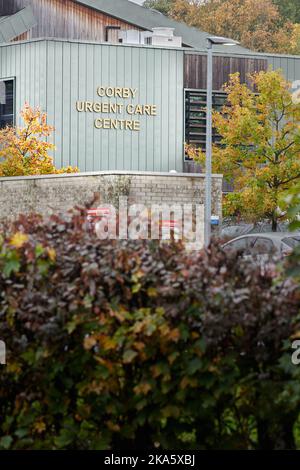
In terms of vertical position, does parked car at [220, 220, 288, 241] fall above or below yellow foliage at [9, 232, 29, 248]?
above

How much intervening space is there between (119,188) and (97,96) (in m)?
12.0

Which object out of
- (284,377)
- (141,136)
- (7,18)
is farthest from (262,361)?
(7,18)

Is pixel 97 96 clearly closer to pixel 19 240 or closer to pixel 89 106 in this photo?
pixel 89 106

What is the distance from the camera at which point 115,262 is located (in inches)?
236

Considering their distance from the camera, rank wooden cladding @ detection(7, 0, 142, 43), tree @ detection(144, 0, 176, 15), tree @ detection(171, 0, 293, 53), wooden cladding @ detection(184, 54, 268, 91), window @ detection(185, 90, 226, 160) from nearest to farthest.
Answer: window @ detection(185, 90, 226, 160) → wooden cladding @ detection(184, 54, 268, 91) → wooden cladding @ detection(7, 0, 142, 43) → tree @ detection(171, 0, 293, 53) → tree @ detection(144, 0, 176, 15)

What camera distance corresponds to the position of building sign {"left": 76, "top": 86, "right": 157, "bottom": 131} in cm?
5056

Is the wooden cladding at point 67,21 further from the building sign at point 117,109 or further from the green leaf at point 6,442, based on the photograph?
the green leaf at point 6,442

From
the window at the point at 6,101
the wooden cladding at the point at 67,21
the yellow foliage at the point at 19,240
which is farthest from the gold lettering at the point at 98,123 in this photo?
the yellow foliage at the point at 19,240

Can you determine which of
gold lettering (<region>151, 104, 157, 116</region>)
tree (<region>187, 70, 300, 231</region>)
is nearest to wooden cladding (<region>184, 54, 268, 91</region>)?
gold lettering (<region>151, 104, 157, 116</region>)

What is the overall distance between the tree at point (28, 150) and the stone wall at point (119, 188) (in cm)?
338

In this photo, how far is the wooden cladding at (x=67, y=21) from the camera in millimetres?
57250

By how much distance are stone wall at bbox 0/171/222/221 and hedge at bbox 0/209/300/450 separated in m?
32.6

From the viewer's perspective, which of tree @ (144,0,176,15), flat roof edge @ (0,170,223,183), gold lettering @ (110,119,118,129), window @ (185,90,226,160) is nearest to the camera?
flat roof edge @ (0,170,223,183)

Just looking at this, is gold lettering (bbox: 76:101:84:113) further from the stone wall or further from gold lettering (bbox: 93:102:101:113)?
the stone wall
